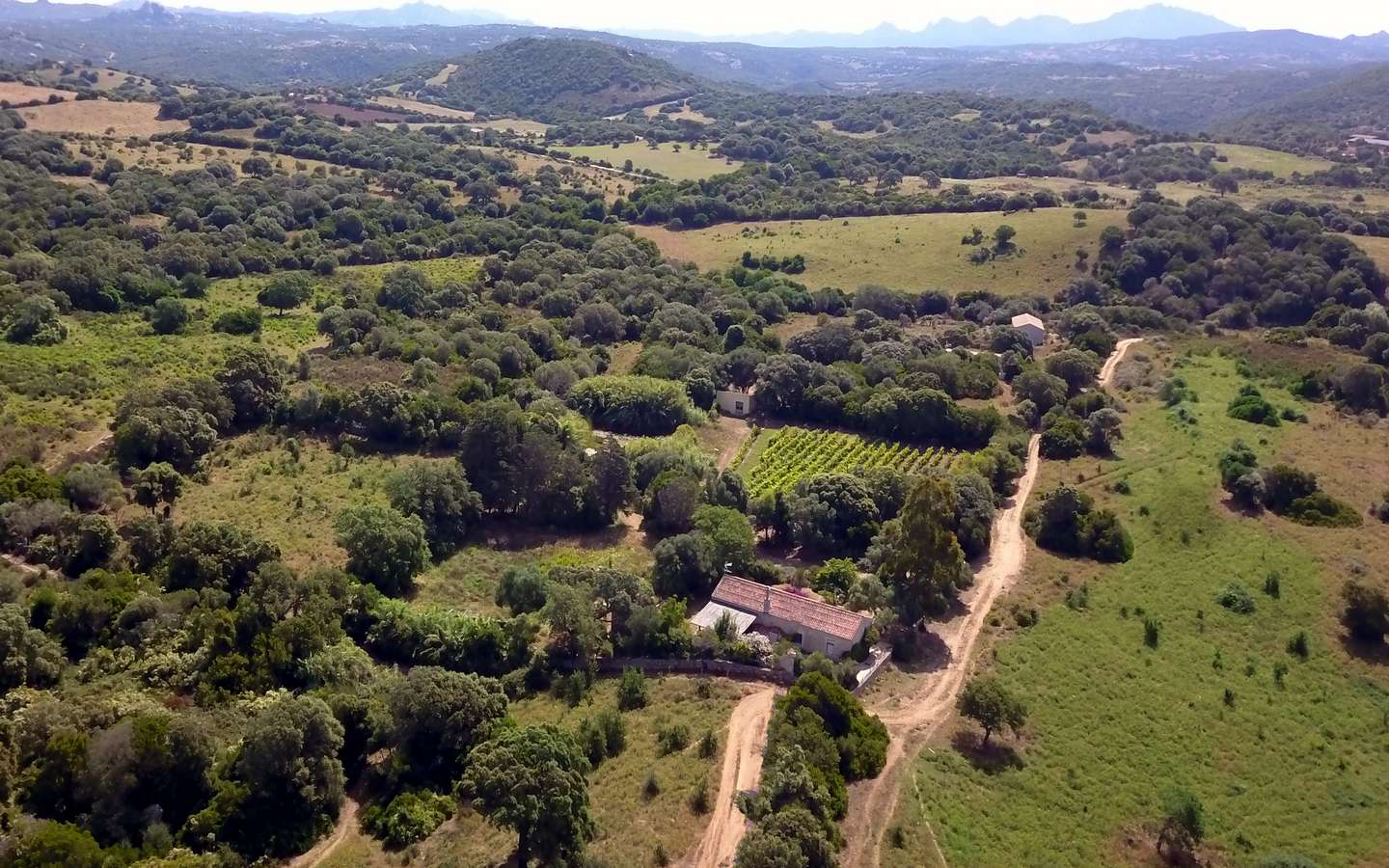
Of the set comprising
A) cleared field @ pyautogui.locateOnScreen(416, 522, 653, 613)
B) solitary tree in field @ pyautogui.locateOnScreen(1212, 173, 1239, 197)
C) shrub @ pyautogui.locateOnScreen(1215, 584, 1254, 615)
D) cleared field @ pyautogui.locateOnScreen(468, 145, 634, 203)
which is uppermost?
solitary tree in field @ pyautogui.locateOnScreen(1212, 173, 1239, 197)

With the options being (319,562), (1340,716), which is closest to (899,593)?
(1340,716)

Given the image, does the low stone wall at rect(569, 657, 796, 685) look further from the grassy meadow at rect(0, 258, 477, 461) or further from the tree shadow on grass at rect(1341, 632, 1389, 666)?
the grassy meadow at rect(0, 258, 477, 461)

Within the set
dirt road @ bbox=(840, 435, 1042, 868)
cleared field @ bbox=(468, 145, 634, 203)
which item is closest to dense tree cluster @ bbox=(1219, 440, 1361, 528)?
dirt road @ bbox=(840, 435, 1042, 868)

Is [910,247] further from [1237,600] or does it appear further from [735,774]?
[735,774]

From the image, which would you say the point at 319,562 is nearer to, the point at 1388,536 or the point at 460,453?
the point at 460,453

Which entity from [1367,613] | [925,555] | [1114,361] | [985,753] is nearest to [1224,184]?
[1114,361]

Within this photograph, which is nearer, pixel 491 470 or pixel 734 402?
pixel 491 470
